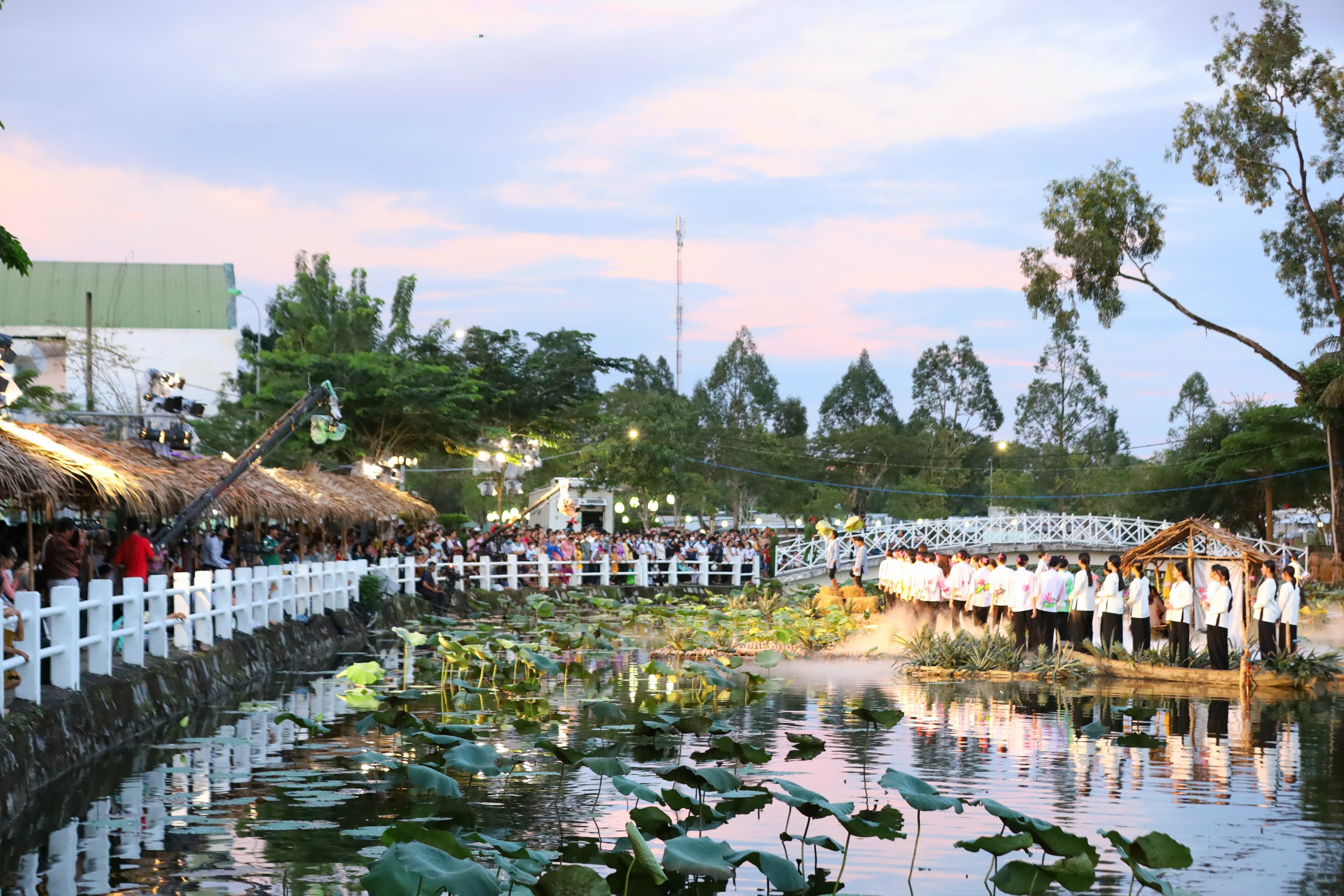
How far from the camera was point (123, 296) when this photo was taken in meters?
36.1

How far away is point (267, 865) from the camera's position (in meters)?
7.33

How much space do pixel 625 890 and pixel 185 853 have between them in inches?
118

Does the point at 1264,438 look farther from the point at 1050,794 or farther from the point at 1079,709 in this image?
the point at 1050,794

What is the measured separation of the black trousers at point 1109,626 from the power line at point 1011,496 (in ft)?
91.1

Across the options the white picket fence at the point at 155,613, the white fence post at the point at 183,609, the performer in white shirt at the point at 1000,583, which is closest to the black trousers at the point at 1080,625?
the performer in white shirt at the point at 1000,583

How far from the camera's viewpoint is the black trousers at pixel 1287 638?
16.2m

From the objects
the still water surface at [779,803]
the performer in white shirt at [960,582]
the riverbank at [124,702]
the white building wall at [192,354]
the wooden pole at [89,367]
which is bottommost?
the still water surface at [779,803]

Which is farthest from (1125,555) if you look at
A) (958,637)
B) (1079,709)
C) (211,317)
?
(211,317)

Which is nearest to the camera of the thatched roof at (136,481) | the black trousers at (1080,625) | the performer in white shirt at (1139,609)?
the thatched roof at (136,481)

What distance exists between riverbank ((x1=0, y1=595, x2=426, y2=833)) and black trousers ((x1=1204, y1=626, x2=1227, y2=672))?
11.3 meters

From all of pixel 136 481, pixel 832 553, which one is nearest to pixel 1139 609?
pixel 136 481

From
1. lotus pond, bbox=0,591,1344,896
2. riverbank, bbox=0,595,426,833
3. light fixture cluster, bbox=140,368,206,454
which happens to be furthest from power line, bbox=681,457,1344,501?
lotus pond, bbox=0,591,1344,896

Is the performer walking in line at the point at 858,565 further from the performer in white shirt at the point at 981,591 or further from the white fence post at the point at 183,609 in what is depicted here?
the white fence post at the point at 183,609

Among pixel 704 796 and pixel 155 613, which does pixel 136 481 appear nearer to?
pixel 155 613
